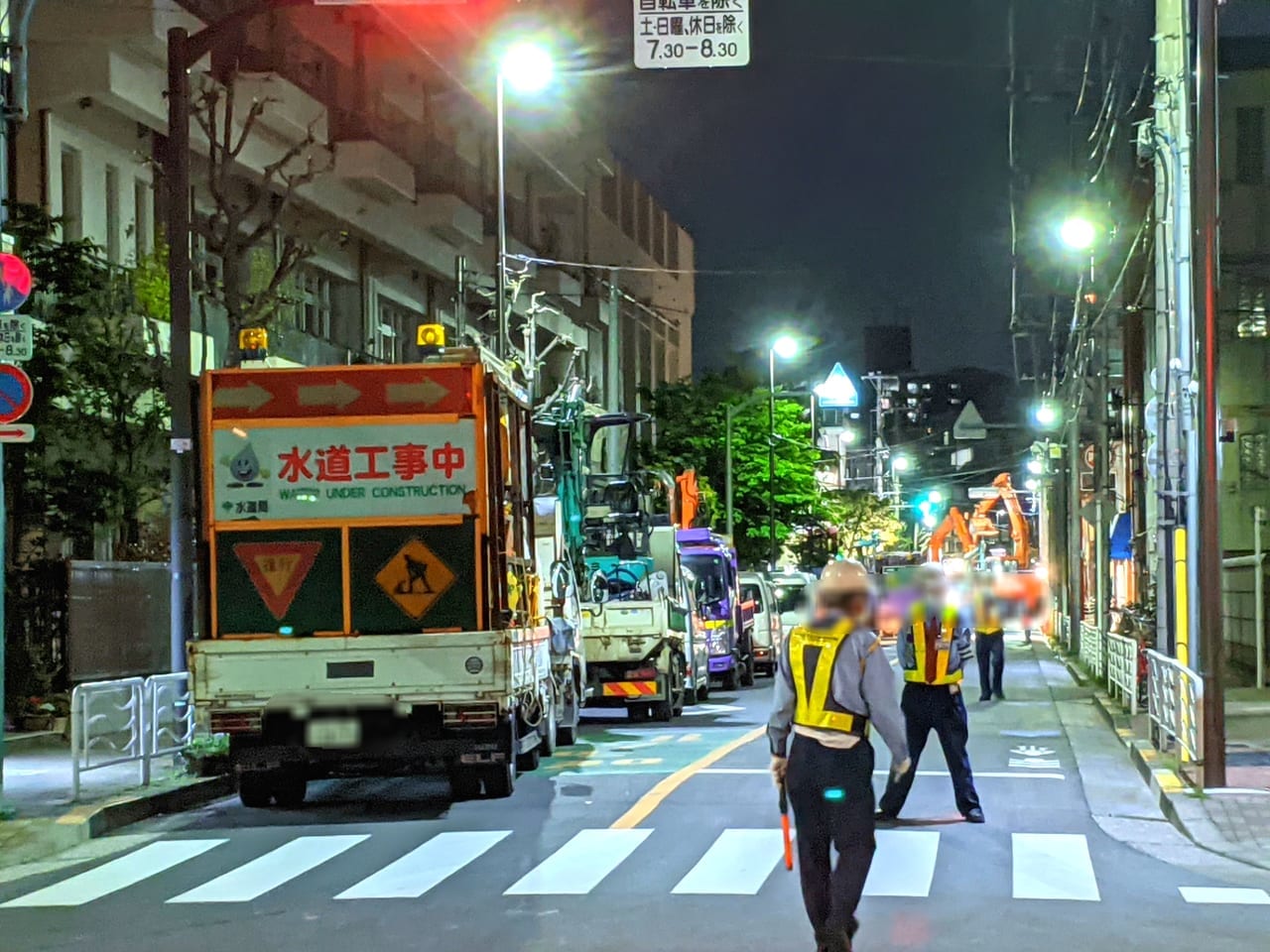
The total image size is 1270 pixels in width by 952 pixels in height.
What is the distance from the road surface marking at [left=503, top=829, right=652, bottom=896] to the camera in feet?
35.7

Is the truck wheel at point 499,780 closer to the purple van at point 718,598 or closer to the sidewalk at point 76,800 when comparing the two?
the sidewalk at point 76,800

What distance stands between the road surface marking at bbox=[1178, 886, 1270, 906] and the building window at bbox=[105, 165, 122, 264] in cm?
2091

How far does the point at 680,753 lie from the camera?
2000 centimetres

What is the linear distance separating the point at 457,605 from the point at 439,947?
613 cm

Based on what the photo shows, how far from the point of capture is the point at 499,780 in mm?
15742

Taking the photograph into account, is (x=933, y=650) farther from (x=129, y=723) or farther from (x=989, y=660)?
(x=989, y=660)

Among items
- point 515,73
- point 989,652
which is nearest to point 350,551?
point 515,73

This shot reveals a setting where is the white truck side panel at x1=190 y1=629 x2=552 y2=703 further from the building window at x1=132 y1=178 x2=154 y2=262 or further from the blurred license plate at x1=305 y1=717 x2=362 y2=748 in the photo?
the building window at x1=132 y1=178 x2=154 y2=262

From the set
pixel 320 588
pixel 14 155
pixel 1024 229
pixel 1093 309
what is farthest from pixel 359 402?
pixel 1024 229

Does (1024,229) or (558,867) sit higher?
(1024,229)

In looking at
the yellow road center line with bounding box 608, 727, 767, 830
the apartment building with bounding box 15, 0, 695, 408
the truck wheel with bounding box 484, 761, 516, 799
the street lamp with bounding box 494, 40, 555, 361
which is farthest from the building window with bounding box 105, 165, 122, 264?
the truck wheel with bounding box 484, 761, 516, 799

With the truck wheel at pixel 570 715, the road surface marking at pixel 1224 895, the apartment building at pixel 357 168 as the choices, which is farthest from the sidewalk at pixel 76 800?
the road surface marking at pixel 1224 895

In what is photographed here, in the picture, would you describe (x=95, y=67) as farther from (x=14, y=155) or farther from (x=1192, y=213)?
(x=1192, y=213)

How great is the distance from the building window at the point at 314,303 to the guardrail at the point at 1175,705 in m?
21.6
